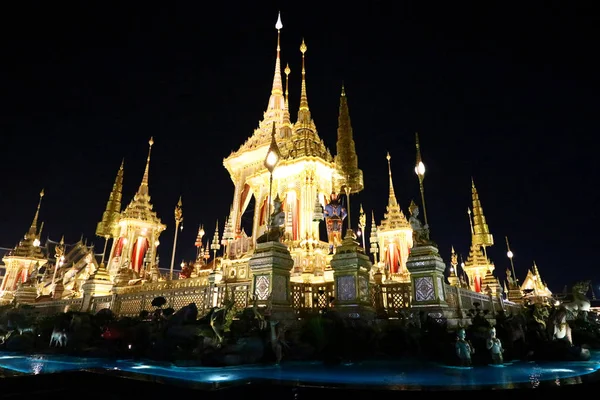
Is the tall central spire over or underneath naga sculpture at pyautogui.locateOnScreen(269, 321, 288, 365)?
over

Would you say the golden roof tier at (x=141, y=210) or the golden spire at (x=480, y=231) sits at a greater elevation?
the golden roof tier at (x=141, y=210)

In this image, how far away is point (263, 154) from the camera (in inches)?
1022

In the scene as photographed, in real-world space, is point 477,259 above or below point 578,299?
above

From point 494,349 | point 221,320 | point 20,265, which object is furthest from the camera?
point 20,265

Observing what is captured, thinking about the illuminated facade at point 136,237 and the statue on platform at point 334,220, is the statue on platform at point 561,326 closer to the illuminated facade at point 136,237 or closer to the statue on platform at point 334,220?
the statue on platform at point 334,220

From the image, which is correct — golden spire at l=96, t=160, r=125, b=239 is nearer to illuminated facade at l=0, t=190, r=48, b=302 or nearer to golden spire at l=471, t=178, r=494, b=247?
illuminated facade at l=0, t=190, r=48, b=302

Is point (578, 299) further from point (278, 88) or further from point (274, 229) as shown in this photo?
point (278, 88)

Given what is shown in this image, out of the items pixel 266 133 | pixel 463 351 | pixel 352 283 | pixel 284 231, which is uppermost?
pixel 266 133

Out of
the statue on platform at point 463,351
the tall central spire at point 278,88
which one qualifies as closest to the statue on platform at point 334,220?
the statue on platform at point 463,351

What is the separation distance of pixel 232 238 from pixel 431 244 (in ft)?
54.4

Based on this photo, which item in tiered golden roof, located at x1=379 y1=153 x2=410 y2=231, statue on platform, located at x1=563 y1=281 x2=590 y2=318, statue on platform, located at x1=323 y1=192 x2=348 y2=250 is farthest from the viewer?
tiered golden roof, located at x1=379 y1=153 x2=410 y2=231

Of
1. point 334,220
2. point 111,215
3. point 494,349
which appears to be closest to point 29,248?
point 111,215

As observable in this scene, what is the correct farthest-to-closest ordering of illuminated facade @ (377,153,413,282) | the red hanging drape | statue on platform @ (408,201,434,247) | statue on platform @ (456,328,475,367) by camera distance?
1. the red hanging drape
2. illuminated facade @ (377,153,413,282)
3. statue on platform @ (408,201,434,247)
4. statue on platform @ (456,328,475,367)

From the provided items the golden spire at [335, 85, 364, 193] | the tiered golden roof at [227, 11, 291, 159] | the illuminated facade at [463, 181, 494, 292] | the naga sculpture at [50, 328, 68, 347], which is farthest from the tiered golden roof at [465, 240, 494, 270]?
the naga sculpture at [50, 328, 68, 347]
